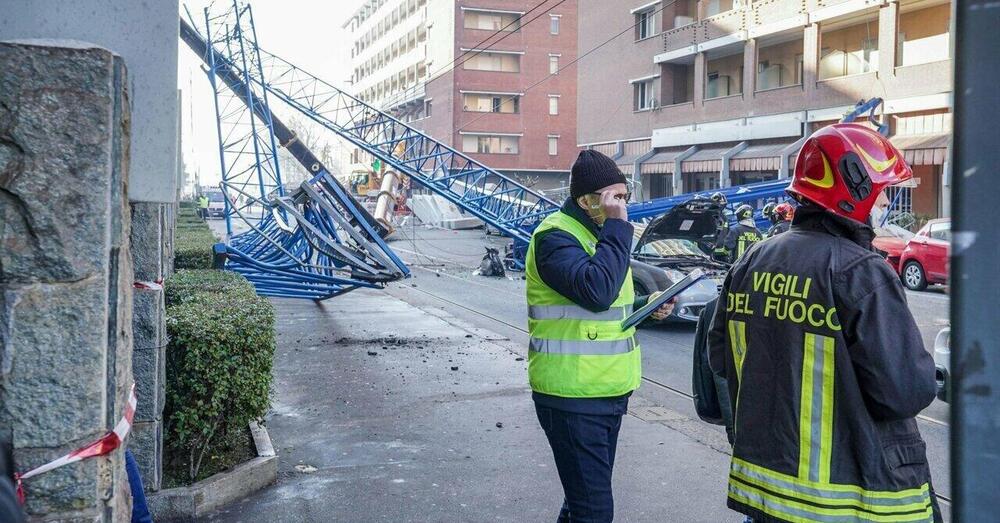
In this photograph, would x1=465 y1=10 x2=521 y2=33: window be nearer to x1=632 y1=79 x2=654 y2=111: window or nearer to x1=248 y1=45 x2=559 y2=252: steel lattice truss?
x1=632 y1=79 x2=654 y2=111: window

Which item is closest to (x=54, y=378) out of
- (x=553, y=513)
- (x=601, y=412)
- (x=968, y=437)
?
(x=601, y=412)

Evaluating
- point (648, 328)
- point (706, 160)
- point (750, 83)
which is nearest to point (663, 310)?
point (648, 328)

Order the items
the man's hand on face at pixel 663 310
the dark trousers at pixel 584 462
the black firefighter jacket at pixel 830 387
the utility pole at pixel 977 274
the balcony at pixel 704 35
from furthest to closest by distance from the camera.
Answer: the balcony at pixel 704 35, the man's hand on face at pixel 663 310, the dark trousers at pixel 584 462, the black firefighter jacket at pixel 830 387, the utility pole at pixel 977 274

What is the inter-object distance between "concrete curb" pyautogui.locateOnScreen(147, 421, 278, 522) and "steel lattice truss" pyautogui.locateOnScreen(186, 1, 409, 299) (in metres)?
7.35

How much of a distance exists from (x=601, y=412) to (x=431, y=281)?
17969 millimetres

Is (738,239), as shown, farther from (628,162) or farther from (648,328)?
(628,162)

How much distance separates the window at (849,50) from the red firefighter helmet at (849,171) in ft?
96.0

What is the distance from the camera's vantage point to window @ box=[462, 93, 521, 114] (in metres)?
63.8

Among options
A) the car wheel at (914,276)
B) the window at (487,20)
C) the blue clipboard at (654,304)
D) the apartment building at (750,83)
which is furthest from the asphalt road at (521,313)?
the window at (487,20)

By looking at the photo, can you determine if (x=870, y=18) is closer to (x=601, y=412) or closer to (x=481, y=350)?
(x=481, y=350)

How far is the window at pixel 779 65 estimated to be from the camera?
111ft

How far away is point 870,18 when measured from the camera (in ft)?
98.9

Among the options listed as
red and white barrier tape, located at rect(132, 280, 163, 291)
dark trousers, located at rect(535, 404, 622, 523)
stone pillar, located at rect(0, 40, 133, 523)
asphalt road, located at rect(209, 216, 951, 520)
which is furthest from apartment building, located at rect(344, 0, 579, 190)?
stone pillar, located at rect(0, 40, 133, 523)

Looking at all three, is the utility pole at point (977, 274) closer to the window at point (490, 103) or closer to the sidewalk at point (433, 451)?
the sidewalk at point (433, 451)
